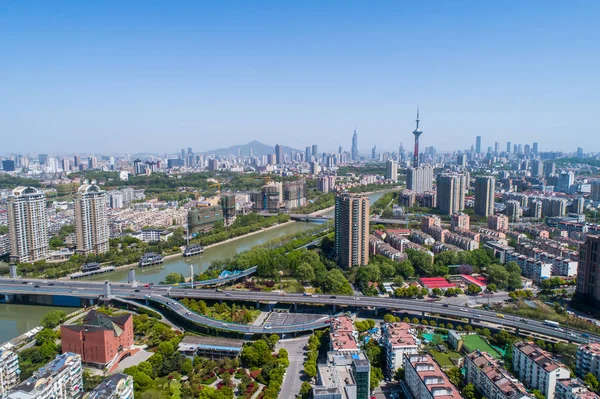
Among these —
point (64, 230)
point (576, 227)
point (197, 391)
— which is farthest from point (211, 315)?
point (576, 227)

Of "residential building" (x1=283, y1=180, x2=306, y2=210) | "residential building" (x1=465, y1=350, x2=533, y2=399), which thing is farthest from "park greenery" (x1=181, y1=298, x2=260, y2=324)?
"residential building" (x1=283, y1=180, x2=306, y2=210)

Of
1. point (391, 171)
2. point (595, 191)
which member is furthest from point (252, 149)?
point (595, 191)

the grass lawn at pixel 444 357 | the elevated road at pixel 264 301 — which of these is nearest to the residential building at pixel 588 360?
the elevated road at pixel 264 301

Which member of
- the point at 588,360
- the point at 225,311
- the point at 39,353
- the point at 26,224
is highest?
the point at 26,224

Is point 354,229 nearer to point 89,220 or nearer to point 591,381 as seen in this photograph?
point 591,381

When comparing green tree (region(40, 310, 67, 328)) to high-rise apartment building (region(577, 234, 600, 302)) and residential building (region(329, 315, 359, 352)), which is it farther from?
high-rise apartment building (region(577, 234, 600, 302))

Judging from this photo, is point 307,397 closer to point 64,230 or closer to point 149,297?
point 149,297
